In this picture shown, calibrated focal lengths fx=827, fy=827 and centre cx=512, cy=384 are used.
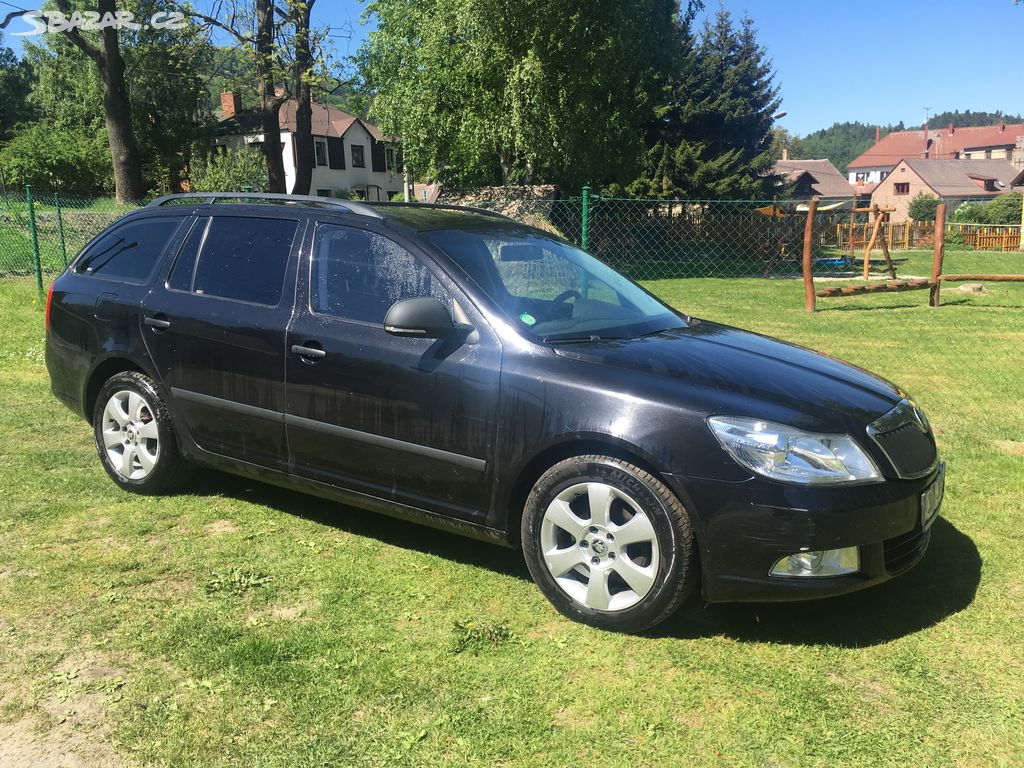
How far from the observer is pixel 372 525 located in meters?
4.40

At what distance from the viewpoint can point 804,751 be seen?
2.53 meters

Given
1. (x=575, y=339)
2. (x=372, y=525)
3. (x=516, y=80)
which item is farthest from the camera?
(x=516, y=80)

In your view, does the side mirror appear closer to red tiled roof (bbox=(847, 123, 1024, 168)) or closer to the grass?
the grass

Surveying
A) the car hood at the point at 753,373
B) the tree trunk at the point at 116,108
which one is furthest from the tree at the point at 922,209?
the car hood at the point at 753,373

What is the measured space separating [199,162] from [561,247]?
137 ft

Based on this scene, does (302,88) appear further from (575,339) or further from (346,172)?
(346,172)

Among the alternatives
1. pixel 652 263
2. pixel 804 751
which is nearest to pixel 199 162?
pixel 652 263

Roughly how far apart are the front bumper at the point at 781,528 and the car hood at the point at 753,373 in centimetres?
30

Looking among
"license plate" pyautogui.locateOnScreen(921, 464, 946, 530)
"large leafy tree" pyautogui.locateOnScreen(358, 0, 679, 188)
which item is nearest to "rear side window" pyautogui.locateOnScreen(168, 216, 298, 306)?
"license plate" pyautogui.locateOnScreen(921, 464, 946, 530)

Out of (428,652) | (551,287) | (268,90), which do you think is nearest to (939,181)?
(268,90)

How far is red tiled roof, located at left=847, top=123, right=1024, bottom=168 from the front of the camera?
114 meters

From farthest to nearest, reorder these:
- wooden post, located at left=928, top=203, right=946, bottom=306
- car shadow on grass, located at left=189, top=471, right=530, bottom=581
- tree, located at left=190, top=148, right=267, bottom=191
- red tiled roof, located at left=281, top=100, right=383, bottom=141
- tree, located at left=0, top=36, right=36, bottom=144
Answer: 1. red tiled roof, located at left=281, top=100, right=383, bottom=141
2. tree, located at left=0, top=36, right=36, bottom=144
3. tree, located at left=190, top=148, right=267, bottom=191
4. wooden post, located at left=928, top=203, right=946, bottom=306
5. car shadow on grass, located at left=189, top=471, right=530, bottom=581

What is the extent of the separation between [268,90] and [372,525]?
916 inches

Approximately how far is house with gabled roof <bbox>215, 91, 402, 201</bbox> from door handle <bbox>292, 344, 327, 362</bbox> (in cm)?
4960
